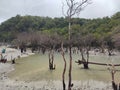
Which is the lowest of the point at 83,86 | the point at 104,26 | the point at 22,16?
the point at 83,86

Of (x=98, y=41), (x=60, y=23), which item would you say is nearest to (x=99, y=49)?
(x=98, y=41)

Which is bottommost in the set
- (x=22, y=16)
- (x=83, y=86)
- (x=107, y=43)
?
(x=83, y=86)

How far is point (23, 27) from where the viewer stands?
597 ft

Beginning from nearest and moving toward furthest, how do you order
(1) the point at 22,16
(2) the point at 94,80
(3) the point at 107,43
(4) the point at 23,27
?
(2) the point at 94,80
(3) the point at 107,43
(4) the point at 23,27
(1) the point at 22,16

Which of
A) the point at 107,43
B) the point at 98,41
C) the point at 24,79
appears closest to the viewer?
the point at 24,79

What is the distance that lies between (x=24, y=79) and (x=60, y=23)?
13682cm

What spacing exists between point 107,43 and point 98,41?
18.8 m

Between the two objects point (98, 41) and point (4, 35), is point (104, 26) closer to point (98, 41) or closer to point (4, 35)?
point (98, 41)

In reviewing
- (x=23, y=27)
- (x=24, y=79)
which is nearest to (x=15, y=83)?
(x=24, y=79)

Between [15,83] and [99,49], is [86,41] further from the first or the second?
[15,83]

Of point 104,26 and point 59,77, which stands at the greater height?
point 104,26

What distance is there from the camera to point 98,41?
10425 centimetres

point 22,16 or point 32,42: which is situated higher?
point 22,16

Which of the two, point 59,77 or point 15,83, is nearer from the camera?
point 15,83
